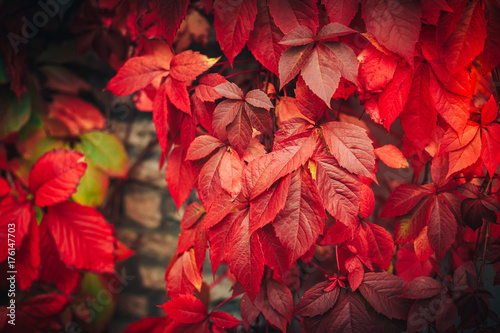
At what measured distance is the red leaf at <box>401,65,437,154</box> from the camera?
1.97 ft

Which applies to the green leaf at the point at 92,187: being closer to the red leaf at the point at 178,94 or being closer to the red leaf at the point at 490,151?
the red leaf at the point at 178,94

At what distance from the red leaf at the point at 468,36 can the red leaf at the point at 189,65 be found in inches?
17.4

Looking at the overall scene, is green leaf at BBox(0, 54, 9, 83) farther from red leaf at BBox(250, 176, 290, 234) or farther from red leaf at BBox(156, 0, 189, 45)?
red leaf at BBox(250, 176, 290, 234)

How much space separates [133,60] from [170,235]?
577mm

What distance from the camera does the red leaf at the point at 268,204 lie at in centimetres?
52

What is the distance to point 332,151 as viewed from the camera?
52cm

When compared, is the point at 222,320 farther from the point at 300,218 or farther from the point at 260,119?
the point at 260,119

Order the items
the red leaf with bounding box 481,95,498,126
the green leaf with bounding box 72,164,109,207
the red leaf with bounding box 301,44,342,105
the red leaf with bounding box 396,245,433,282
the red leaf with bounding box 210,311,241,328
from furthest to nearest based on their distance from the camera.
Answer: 1. the green leaf with bounding box 72,164,109,207
2. the red leaf with bounding box 396,245,433,282
3. the red leaf with bounding box 210,311,241,328
4. the red leaf with bounding box 481,95,498,126
5. the red leaf with bounding box 301,44,342,105

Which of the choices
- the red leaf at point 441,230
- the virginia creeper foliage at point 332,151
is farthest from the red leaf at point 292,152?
the red leaf at point 441,230

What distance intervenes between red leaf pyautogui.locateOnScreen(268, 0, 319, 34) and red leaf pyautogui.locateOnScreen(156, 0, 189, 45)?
0.17 m

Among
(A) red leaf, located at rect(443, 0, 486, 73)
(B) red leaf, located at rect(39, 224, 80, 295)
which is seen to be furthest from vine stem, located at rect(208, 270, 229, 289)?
(A) red leaf, located at rect(443, 0, 486, 73)

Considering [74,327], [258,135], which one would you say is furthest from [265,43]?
[74,327]

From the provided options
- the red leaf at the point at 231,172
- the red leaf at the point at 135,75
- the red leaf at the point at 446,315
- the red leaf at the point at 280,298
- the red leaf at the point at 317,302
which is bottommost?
the red leaf at the point at 446,315

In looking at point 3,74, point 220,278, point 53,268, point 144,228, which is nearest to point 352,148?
point 220,278
